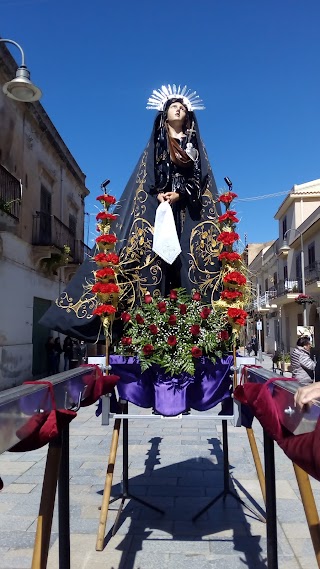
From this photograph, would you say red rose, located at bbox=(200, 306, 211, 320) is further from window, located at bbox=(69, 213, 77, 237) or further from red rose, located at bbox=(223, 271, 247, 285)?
window, located at bbox=(69, 213, 77, 237)

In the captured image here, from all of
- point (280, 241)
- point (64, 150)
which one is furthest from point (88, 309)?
point (280, 241)

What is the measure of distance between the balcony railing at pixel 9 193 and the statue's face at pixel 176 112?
8.90 meters

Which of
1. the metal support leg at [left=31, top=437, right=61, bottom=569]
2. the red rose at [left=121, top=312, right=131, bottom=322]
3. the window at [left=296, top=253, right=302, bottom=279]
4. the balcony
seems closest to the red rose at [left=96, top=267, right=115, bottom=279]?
the red rose at [left=121, top=312, right=131, bottom=322]

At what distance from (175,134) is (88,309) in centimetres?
165

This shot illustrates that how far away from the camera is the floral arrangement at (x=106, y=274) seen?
3814 millimetres

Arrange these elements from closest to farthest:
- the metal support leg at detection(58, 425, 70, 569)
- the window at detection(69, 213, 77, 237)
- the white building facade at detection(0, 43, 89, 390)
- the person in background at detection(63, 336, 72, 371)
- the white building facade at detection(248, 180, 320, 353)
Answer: the metal support leg at detection(58, 425, 70, 569) → the white building facade at detection(0, 43, 89, 390) → the person in background at detection(63, 336, 72, 371) → the window at detection(69, 213, 77, 237) → the white building facade at detection(248, 180, 320, 353)

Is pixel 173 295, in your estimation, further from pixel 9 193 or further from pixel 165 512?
pixel 9 193

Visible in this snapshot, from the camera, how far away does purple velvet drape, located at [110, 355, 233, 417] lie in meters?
3.79

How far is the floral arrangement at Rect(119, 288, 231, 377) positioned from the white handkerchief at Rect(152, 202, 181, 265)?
0.31m

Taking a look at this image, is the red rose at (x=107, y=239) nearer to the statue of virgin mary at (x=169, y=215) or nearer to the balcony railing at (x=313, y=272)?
the statue of virgin mary at (x=169, y=215)

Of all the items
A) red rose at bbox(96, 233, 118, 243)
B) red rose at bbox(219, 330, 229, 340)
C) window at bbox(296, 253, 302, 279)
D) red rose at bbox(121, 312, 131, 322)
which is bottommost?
red rose at bbox(219, 330, 229, 340)

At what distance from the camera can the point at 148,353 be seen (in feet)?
12.5

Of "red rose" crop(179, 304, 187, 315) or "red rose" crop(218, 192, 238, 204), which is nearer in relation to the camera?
"red rose" crop(179, 304, 187, 315)

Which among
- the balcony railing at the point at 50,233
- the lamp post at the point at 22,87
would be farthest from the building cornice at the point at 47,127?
the lamp post at the point at 22,87
